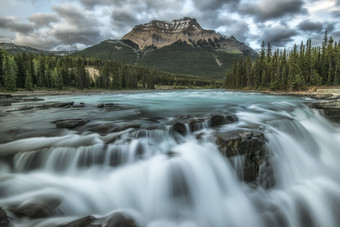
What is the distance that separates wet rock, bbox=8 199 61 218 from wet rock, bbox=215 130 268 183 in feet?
21.1

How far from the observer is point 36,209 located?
5438 mm

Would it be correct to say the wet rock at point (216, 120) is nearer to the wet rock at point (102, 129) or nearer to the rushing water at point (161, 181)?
the rushing water at point (161, 181)

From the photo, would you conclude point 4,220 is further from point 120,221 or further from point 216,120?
point 216,120

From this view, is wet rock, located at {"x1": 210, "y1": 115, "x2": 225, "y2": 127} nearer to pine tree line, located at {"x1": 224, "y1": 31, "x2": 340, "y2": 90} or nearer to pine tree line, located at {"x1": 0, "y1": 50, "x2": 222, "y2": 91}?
pine tree line, located at {"x1": 224, "y1": 31, "x2": 340, "y2": 90}

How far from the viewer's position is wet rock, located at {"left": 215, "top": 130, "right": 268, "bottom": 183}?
297 inches

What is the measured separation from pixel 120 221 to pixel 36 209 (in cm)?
251

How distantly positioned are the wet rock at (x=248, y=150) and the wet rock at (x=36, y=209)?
643cm

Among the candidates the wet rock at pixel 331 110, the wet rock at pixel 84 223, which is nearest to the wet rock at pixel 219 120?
the wet rock at pixel 84 223

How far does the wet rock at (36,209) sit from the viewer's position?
17.4 feet

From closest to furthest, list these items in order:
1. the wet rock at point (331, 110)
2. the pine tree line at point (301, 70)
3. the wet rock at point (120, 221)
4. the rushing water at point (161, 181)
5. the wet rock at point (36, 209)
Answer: the wet rock at point (120, 221) → the wet rock at point (36, 209) → the rushing water at point (161, 181) → the wet rock at point (331, 110) → the pine tree line at point (301, 70)

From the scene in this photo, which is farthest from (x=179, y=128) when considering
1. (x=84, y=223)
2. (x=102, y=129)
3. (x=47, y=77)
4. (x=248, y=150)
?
(x=47, y=77)

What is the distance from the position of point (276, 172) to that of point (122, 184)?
6545 millimetres

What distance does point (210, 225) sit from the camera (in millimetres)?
5867

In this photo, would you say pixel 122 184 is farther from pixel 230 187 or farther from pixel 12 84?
pixel 12 84
